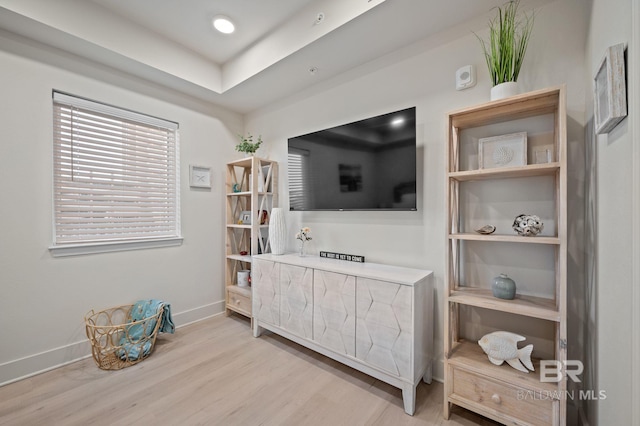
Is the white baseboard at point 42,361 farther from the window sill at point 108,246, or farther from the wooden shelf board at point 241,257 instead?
the wooden shelf board at point 241,257

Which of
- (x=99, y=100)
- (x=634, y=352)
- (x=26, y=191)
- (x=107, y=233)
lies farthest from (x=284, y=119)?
(x=634, y=352)

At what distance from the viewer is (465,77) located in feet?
5.83

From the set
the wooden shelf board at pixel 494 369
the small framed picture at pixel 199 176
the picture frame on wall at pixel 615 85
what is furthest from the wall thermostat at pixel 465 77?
the small framed picture at pixel 199 176

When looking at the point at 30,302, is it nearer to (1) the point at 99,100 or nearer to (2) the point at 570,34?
(1) the point at 99,100

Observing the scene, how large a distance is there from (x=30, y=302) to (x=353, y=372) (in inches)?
98.6

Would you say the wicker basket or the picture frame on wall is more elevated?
the picture frame on wall

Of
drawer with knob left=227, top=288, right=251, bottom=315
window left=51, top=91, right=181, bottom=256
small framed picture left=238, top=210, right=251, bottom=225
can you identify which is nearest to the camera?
window left=51, top=91, right=181, bottom=256

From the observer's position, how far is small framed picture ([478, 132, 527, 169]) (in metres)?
1.52

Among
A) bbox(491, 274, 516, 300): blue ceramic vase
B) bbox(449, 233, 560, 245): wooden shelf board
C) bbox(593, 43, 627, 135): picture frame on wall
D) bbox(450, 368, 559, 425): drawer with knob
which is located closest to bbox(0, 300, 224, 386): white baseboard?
bbox(450, 368, 559, 425): drawer with knob

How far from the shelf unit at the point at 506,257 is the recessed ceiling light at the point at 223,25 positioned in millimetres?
1946

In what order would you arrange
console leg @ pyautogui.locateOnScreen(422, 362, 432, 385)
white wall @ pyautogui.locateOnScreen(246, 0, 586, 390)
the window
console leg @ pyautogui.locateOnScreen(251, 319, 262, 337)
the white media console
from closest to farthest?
white wall @ pyautogui.locateOnScreen(246, 0, 586, 390) → the white media console → console leg @ pyautogui.locateOnScreen(422, 362, 432, 385) → the window → console leg @ pyautogui.locateOnScreen(251, 319, 262, 337)

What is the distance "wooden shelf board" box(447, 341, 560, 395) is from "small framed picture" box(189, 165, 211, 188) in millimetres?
2837

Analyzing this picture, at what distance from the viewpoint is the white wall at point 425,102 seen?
1489mm

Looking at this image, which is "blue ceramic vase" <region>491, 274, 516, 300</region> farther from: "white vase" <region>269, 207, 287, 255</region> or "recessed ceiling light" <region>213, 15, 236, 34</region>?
"recessed ceiling light" <region>213, 15, 236, 34</region>
